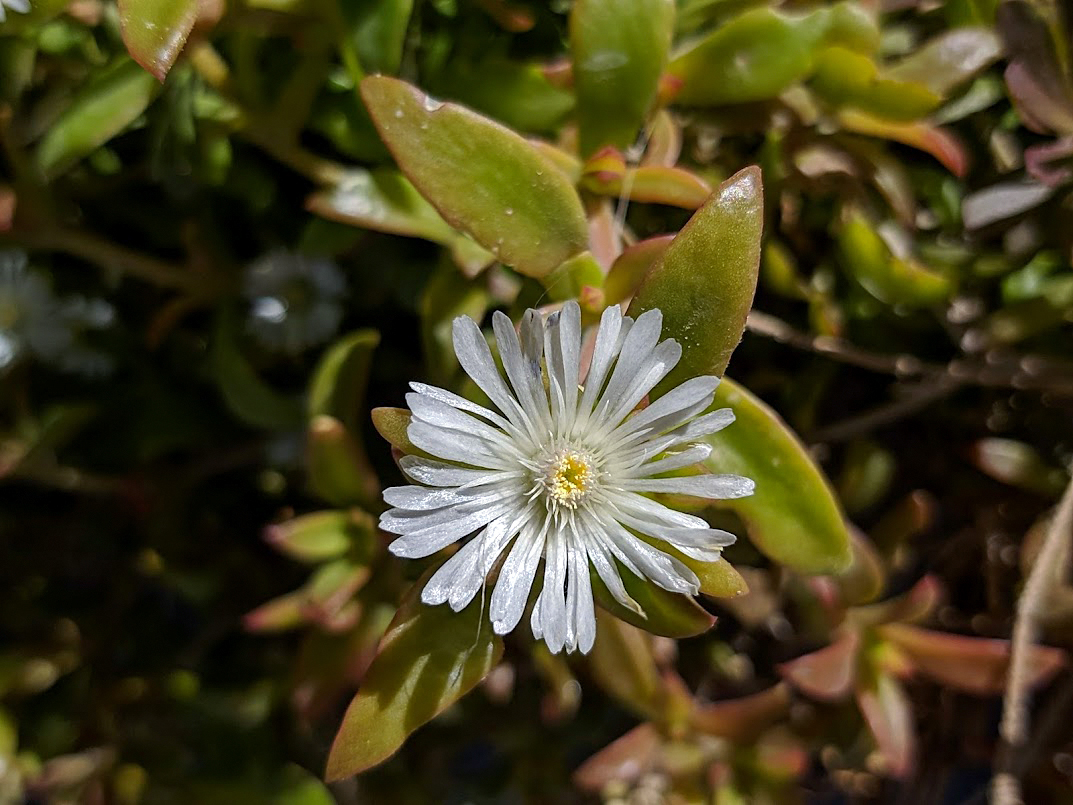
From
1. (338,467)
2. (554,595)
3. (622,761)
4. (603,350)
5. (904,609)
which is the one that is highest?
(603,350)

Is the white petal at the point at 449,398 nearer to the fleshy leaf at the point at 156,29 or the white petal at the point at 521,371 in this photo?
the white petal at the point at 521,371

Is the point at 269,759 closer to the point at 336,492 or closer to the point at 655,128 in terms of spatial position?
the point at 336,492

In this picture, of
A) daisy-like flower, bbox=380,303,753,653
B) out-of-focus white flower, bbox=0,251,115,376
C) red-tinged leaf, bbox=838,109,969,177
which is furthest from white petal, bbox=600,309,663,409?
out-of-focus white flower, bbox=0,251,115,376

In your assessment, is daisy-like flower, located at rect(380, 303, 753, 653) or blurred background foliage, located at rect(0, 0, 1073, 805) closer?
daisy-like flower, located at rect(380, 303, 753, 653)

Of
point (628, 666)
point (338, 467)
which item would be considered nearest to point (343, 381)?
point (338, 467)

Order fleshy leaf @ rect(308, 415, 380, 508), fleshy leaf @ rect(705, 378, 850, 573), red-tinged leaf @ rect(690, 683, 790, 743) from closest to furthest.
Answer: fleshy leaf @ rect(705, 378, 850, 573) → fleshy leaf @ rect(308, 415, 380, 508) → red-tinged leaf @ rect(690, 683, 790, 743)

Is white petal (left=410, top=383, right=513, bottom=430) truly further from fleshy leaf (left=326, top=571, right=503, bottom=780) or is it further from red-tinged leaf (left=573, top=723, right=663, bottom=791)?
red-tinged leaf (left=573, top=723, right=663, bottom=791)

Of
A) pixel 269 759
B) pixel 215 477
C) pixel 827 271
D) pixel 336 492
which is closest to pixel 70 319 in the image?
pixel 215 477

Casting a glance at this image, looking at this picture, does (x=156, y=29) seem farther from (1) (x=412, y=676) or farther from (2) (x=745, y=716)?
(2) (x=745, y=716)
